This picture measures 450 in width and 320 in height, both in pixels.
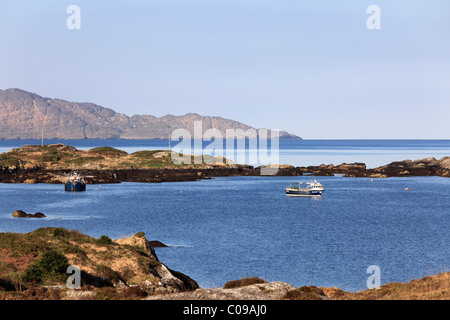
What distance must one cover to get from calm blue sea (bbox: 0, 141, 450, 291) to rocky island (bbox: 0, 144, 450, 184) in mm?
13939

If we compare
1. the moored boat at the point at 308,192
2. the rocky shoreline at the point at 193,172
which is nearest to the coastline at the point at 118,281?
the moored boat at the point at 308,192

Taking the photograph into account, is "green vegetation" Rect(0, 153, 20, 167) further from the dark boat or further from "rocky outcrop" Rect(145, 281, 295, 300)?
"rocky outcrop" Rect(145, 281, 295, 300)

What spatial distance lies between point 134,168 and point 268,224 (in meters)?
101

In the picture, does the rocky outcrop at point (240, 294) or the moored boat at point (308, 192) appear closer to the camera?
the rocky outcrop at point (240, 294)

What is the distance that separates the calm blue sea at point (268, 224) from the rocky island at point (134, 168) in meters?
13.9

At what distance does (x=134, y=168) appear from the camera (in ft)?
570

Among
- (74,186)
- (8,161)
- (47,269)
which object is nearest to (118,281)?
(47,269)

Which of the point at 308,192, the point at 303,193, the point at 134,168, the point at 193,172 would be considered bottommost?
the point at 303,193

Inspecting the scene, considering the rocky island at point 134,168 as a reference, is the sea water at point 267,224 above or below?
below

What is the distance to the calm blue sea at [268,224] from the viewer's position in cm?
5062

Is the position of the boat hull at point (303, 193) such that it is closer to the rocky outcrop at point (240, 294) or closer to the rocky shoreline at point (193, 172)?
the rocky shoreline at point (193, 172)

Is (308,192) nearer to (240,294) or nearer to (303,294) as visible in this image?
(303,294)
